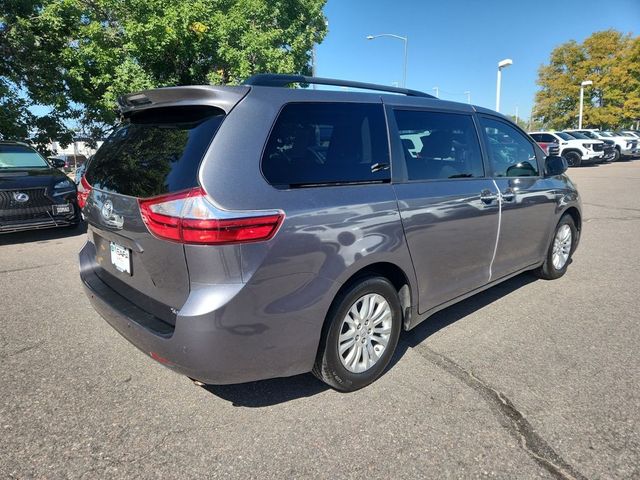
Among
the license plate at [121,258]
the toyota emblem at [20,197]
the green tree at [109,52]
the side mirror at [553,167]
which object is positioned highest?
the green tree at [109,52]

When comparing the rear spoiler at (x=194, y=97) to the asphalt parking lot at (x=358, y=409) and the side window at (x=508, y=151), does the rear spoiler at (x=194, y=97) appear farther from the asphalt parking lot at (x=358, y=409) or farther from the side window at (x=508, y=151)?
the side window at (x=508, y=151)

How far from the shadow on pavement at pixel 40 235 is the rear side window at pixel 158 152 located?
533cm

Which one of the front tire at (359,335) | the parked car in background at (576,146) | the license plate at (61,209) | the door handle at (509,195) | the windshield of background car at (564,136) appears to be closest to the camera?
the front tire at (359,335)

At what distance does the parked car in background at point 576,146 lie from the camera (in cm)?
2392

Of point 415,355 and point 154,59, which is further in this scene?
point 154,59

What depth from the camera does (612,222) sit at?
8.45 metres

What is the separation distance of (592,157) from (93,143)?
24.6m

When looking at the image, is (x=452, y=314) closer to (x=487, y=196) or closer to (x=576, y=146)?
(x=487, y=196)

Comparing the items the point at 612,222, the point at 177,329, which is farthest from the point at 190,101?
the point at 612,222

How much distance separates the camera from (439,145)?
11.0 feet

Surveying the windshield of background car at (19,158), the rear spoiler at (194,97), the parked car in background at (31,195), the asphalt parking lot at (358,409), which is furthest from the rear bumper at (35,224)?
the rear spoiler at (194,97)

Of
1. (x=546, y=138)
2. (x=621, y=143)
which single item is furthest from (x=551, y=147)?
(x=621, y=143)

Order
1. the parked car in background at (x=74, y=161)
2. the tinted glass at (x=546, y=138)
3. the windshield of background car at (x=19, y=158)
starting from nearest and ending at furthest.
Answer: the windshield of background car at (x=19, y=158), the parked car in background at (x=74, y=161), the tinted glass at (x=546, y=138)

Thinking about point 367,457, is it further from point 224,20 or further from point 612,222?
point 224,20
